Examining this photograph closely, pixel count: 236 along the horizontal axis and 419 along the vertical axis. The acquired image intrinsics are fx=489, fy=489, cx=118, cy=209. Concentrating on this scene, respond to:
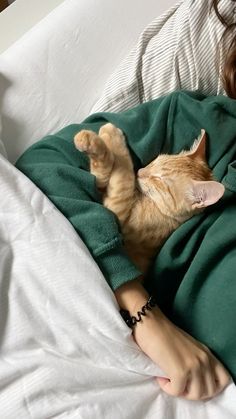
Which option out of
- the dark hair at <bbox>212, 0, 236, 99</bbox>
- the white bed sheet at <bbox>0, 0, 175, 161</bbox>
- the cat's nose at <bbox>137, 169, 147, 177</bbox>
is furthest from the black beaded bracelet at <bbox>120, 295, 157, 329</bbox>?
the dark hair at <bbox>212, 0, 236, 99</bbox>

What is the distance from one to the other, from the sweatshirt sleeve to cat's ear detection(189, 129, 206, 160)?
7.5 inches

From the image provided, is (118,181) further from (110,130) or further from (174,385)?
(174,385)

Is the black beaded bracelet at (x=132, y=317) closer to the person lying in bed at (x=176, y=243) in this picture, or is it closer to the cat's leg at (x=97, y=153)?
the person lying in bed at (x=176, y=243)

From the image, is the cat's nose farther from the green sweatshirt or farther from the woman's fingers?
the woman's fingers

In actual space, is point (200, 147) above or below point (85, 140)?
below

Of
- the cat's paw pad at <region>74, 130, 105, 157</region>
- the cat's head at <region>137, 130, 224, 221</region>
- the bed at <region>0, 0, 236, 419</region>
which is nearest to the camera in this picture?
the bed at <region>0, 0, 236, 419</region>

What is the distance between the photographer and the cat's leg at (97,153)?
2.37 feet

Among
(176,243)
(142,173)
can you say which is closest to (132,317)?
(176,243)

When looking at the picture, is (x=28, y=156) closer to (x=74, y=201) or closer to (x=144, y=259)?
(x=74, y=201)

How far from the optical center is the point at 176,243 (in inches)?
31.9

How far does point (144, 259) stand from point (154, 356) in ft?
0.60

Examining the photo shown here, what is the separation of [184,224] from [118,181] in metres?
0.14

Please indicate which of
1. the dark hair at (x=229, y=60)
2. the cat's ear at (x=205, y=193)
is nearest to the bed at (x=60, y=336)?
the cat's ear at (x=205, y=193)

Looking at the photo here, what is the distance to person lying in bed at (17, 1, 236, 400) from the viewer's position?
28.2 inches
